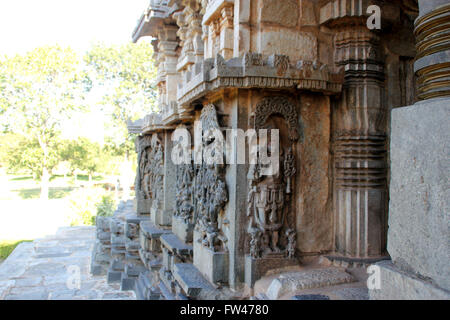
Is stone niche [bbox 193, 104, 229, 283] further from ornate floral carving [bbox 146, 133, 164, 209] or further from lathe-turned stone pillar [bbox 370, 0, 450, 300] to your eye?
ornate floral carving [bbox 146, 133, 164, 209]

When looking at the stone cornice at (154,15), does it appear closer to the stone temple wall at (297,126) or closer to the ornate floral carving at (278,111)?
the stone temple wall at (297,126)

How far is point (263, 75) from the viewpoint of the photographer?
3.46 meters

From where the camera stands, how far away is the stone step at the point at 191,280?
12.4 ft

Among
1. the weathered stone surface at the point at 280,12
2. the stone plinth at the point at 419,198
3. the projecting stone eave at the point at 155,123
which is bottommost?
the stone plinth at the point at 419,198

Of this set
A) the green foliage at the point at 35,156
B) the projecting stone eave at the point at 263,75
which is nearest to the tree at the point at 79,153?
the green foliage at the point at 35,156

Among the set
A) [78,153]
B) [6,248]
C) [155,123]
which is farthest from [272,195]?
[78,153]

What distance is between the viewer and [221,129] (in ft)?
12.5

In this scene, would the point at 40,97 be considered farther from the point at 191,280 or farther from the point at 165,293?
the point at 191,280

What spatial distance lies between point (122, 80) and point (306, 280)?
20.8m

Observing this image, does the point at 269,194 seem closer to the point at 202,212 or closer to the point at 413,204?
the point at 202,212

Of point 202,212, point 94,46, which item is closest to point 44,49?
point 94,46

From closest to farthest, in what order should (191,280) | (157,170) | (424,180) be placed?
(424,180), (191,280), (157,170)

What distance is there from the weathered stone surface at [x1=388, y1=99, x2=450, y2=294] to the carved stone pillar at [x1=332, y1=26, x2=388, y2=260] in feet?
7.06

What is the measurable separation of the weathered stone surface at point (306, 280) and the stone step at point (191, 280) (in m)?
0.82
